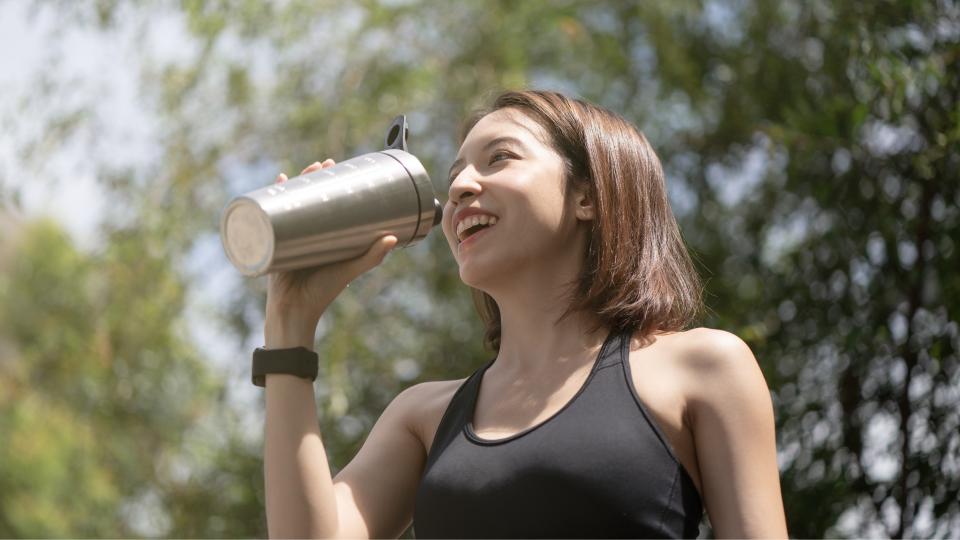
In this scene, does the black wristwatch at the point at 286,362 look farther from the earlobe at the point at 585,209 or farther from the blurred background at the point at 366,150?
the blurred background at the point at 366,150

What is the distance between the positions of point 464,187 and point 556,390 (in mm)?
264

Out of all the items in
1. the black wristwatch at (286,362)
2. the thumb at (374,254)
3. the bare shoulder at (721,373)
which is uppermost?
the thumb at (374,254)

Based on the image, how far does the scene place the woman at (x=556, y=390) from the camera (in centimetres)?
122

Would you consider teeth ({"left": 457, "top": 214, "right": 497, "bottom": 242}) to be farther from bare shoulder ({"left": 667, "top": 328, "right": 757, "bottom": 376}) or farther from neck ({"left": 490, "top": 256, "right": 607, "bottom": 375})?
bare shoulder ({"left": 667, "top": 328, "right": 757, "bottom": 376})

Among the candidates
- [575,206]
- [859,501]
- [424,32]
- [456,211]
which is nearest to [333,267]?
[456,211]

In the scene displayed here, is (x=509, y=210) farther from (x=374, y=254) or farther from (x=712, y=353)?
(x=712, y=353)

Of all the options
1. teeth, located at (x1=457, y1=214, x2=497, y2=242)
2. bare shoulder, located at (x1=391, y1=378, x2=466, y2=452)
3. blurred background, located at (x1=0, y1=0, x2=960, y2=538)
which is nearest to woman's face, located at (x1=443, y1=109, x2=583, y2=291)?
teeth, located at (x1=457, y1=214, x2=497, y2=242)

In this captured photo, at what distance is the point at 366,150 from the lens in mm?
4180

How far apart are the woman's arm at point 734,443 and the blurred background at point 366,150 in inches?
62.3

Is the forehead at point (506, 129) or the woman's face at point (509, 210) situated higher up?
the forehead at point (506, 129)

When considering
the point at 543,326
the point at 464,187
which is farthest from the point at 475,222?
the point at 543,326

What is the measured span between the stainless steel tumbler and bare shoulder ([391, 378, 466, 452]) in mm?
207


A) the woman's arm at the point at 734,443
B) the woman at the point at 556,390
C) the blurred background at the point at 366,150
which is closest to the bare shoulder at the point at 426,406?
the woman at the point at 556,390

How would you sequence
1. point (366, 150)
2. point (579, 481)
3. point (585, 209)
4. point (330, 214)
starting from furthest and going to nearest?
point (366, 150) < point (585, 209) < point (330, 214) < point (579, 481)
